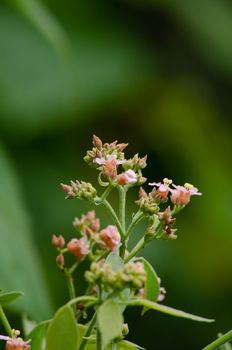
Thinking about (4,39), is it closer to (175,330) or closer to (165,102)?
(165,102)

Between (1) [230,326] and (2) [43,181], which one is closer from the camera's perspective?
(1) [230,326]

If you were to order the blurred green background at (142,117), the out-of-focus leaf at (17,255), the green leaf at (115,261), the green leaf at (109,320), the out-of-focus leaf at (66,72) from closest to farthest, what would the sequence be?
the green leaf at (109,320), the green leaf at (115,261), the out-of-focus leaf at (17,255), the blurred green background at (142,117), the out-of-focus leaf at (66,72)

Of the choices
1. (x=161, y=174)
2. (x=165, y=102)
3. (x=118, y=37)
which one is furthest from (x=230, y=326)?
(x=118, y=37)

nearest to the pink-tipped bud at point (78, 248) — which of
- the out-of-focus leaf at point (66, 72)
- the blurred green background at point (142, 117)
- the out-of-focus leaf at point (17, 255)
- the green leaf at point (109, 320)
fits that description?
the green leaf at point (109, 320)

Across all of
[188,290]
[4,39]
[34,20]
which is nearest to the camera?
[34,20]

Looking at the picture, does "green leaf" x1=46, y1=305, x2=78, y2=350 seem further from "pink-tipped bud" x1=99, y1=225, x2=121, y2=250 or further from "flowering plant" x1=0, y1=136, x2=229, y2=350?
"pink-tipped bud" x1=99, y1=225, x2=121, y2=250

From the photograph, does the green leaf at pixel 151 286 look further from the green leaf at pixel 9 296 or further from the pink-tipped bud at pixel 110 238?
the green leaf at pixel 9 296
